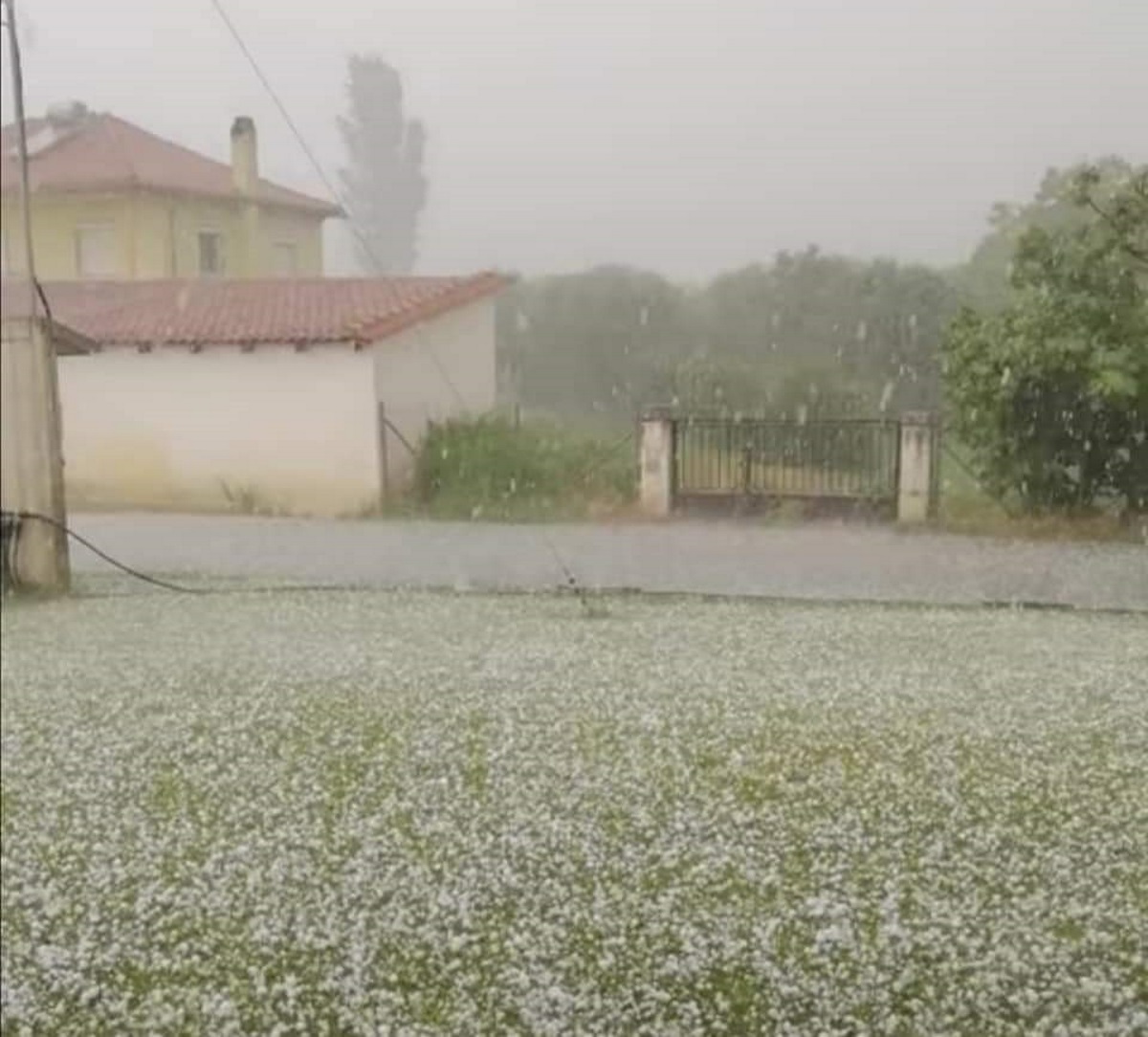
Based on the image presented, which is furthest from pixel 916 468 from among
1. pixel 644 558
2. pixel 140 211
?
pixel 140 211

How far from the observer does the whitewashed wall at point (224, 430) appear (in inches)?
75.9

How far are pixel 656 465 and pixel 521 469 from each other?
0.61ft

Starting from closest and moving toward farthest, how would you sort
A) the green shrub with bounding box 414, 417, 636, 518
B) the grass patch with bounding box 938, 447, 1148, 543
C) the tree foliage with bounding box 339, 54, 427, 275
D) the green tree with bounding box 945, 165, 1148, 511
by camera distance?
the green tree with bounding box 945, 165, 1148, 511 → the grass patch with bounding box 938, 447, 1148, 543 → the tree foliage with bounding box 339, 54, 427, 275 → the green shrub with bounding box 414, 417, 636, 518

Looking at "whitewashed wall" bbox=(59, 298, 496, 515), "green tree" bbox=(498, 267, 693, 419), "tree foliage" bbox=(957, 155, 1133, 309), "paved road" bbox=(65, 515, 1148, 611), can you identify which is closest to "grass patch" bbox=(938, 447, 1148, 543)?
"paved road" bbox=(65, 515, 1148, 611)

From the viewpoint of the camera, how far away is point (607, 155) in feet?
3.73

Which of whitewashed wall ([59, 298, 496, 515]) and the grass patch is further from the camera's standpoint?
whitewashed wall ([59, 298, 496, 515])

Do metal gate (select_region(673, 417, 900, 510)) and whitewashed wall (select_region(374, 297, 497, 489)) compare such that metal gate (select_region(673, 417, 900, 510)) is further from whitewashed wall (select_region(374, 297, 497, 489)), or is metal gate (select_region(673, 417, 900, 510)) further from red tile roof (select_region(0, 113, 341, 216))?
red tile roof (select_region(0, 113, 341, 216))

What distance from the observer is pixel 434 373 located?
1689 millimetres

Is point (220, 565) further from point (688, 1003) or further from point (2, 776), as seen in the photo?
point (688, 1003)

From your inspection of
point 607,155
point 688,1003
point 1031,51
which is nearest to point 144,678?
point 688,1003

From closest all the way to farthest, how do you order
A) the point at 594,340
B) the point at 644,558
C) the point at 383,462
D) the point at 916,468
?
the point at 916,468, the point at 594,340, the point at 644,558, the point at 383,462

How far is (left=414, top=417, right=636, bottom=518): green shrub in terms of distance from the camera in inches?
54.4

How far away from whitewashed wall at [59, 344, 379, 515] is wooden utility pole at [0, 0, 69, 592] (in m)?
0.04

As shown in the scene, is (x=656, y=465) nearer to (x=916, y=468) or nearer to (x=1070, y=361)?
(x=916, y=468)
